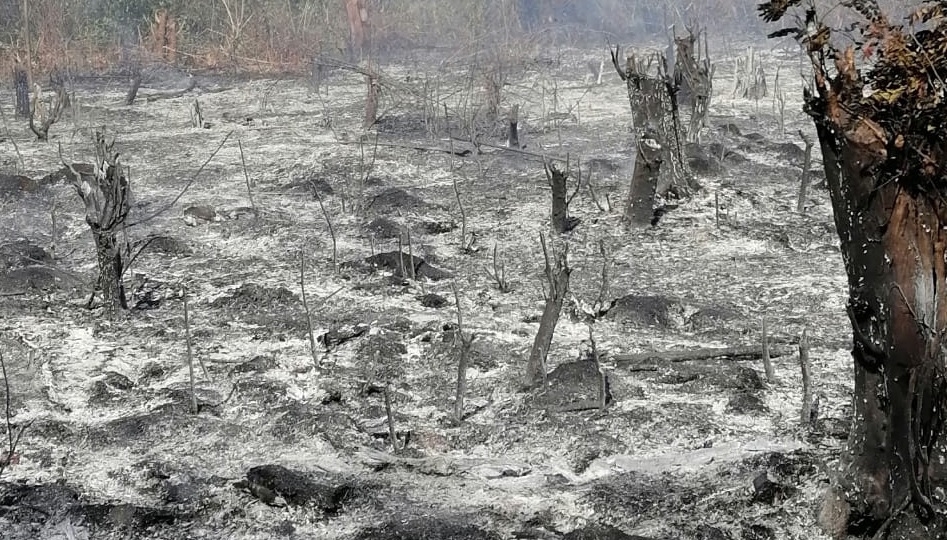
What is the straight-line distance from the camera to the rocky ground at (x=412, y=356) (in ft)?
14.0

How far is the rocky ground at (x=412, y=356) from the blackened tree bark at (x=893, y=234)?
1.90 ft

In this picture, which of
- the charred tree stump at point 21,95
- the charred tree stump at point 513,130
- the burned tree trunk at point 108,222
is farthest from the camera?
the charred tree stump at point 21,95

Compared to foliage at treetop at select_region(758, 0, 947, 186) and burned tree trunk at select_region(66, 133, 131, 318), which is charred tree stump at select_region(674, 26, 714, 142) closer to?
burned tree trunk at select_region(66, 133, 131, 318)

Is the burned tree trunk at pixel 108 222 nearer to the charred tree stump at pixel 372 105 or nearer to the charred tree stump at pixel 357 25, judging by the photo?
the charred tree stump at pixel 372 105

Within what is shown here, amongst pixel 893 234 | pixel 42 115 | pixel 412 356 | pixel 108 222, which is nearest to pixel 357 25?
pixel 42 115

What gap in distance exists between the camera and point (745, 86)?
14234 millimetres

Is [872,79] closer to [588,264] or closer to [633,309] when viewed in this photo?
[633,309]

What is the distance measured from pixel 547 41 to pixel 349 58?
13.8ft

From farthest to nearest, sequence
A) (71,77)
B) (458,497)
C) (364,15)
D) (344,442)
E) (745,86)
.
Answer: (364,15) → (71,77) → (745,86) → (344,442) → (458,497)

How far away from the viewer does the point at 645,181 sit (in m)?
8.33

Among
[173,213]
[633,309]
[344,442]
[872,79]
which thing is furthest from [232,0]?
[872,79]

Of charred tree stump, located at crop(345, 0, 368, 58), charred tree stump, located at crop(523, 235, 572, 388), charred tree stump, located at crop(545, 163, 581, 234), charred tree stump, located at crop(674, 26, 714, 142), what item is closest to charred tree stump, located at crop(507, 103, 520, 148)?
charred tree stump, located at crop(674, 26, 714, 142)

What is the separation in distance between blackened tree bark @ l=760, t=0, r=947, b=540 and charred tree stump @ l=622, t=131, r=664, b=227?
4.83 meters

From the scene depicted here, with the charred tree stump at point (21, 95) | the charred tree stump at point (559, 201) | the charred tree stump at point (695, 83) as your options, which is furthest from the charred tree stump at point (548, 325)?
the charred tree stump at point (21, 95)
